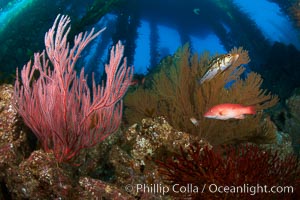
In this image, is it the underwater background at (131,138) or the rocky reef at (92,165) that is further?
the underwater background at (131,138)

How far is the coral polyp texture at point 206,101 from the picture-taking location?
16.7ft

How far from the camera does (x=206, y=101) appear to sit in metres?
5.16

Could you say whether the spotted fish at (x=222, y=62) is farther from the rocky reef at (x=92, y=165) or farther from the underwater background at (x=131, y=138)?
the rocky reef at (x=92, y=165)

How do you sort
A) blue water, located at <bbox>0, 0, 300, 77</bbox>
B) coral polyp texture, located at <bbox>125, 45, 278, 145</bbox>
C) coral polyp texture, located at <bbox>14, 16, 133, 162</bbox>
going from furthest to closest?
blue water, located at <bbox>0, 0, 300, 77</bbox>
coral polyp texture, located at <bbox>125, 45, 278, 145</bbox>
coral polyp texture, located at <bbox>14, 16, 133, 162</bbox>

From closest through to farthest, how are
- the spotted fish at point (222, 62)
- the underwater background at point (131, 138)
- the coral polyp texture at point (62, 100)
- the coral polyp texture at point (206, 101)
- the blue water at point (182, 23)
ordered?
the underwater background at point (131, 138) < the coral polyp texture at point (62, 100) < the spotted fish at point (222, 62) < the coral polyp texture at point (206, 101) < the blue water at point (182, 23)

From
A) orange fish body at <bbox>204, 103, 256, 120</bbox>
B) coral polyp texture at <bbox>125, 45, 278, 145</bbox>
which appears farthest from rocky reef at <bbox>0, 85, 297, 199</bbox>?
coral polyp texture at <bbox>125, 45, 278, 145</bbox>

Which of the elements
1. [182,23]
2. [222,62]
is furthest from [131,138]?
[182,23]

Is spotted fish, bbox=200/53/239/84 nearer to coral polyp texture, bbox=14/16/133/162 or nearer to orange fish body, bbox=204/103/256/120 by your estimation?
orange fish body, bbox=204/103/256/120

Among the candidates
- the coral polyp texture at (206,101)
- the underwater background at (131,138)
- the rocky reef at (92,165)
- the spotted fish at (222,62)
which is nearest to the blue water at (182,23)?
the coral polyp texture at (206,101)

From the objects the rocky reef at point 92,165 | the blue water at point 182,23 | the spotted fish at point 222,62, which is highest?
the spotted fish at point 222,62

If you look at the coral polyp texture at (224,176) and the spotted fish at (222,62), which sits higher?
the spotted fish at (222,62)

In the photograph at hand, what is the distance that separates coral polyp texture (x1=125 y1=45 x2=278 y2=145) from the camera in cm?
508

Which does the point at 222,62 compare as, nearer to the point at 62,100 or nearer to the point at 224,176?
the point at 224,176

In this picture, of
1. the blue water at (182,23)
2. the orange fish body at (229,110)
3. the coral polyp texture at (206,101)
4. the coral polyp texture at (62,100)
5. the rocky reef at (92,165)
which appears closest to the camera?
the rocky reef at (92,165)
